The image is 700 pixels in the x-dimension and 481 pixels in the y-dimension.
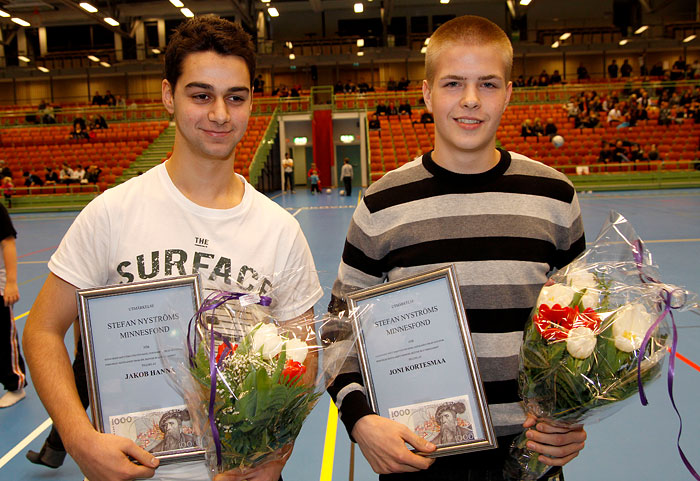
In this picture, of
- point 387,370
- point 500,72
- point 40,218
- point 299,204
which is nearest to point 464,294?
point 387,370

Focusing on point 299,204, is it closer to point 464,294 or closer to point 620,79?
point 464,294

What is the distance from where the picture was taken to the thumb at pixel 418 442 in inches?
53.1

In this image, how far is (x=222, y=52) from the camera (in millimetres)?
1646

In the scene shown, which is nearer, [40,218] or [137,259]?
[137,259]

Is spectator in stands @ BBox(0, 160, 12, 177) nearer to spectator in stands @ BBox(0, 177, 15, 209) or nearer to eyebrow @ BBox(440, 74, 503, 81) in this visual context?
spectator in stands @ BBox(0, 177, 15, 209)

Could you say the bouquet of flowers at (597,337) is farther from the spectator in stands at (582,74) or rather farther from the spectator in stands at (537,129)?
the spectator in stands at (582,74)

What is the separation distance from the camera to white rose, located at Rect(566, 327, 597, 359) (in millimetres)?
1288

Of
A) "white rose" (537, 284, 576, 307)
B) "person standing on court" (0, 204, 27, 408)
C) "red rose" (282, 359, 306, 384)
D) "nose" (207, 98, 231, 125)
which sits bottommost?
"person standing on court" (0, 204, 27, 408)

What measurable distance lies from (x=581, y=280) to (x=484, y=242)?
0.36m

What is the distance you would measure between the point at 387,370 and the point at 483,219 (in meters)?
0.63

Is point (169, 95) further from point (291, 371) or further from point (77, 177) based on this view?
point (77, 177)

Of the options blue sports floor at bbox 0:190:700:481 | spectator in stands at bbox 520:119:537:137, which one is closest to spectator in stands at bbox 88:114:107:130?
spectator in stands at bbox 520:119:537:137

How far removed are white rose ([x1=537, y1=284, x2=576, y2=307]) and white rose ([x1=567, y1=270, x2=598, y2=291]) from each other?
0.12ft

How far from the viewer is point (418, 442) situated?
1.35 metres
